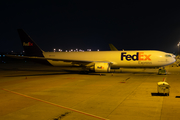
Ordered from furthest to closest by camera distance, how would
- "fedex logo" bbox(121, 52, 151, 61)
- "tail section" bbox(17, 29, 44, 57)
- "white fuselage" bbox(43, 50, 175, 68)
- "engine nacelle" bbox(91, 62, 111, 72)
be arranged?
"tail section" bbox(17, 29, 44, 57), "fedex logo" bbox(121, 52, 151, 61), "white fuselage" bbox(43, 50, 175, 68), "engine nacelle" bbox(91, 62, 111, 72)

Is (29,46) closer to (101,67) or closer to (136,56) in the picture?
(101,67)

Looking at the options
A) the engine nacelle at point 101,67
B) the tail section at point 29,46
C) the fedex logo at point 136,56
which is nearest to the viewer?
the engine nacelle at point 101,67

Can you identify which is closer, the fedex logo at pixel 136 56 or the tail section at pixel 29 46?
the fedex logo at pixel 136 56

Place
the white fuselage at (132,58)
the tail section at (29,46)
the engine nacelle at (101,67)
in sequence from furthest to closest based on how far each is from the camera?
1. the tail section at (29,46)
2. the white fuselage at (132,58)
3. the engine nacelle at (101,67)

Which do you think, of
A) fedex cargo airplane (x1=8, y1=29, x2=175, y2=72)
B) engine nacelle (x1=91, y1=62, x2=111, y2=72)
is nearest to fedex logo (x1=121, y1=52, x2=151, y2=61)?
fedex cargo airplane (x1=8, y1=29, x2=175, y2=72)

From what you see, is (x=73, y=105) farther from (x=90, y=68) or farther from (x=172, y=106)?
(x=90, y=68)

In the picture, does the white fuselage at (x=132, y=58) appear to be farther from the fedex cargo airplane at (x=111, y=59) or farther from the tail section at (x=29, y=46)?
the tail section at (x=29, y=46)

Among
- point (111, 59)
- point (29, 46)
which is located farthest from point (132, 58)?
point (29, 46)

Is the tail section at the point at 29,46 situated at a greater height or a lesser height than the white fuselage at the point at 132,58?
greater

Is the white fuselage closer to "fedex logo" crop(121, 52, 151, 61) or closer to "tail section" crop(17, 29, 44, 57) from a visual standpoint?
"fedex logo" crop(121, 52, 151, 61)

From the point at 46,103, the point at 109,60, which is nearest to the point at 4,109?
the point at 46,103

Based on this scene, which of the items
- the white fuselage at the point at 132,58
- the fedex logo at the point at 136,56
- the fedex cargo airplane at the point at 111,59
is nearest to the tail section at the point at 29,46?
the fedex cargo airplane at the point at 111,59

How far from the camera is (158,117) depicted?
23.5ft

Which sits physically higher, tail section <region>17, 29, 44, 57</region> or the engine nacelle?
tail section <region>17, 29, 44, 57</region>
